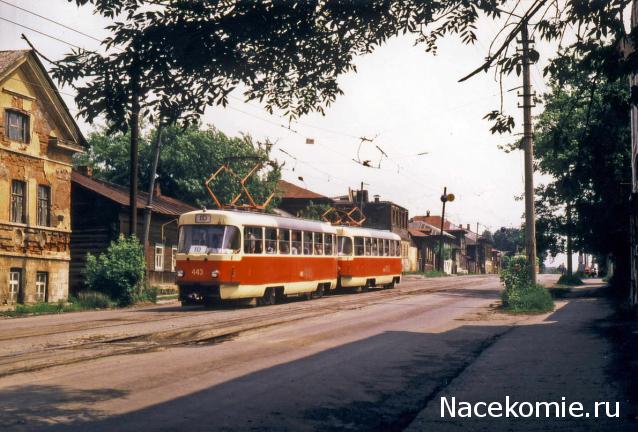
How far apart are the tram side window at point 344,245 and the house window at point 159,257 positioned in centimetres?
1258

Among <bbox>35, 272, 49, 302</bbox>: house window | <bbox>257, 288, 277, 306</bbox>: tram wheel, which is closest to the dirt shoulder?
<bbox>257, 288, 277, 306</bbox>: tram wheel

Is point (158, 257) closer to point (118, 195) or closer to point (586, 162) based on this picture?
point (118, 195)

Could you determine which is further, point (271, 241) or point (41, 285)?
point (41, 285)

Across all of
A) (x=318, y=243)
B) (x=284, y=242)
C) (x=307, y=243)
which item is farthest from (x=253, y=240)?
(x=318, y=243)

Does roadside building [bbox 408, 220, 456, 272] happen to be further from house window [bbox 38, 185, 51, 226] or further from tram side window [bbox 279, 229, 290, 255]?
tram side window [bbox 279, 229, 290, 255]

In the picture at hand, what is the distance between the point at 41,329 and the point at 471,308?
13.3 metres

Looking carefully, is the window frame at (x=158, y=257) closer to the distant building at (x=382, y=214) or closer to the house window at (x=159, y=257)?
the house window at (x=159, y=257)

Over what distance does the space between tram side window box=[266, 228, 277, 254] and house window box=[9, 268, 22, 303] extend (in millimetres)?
10124

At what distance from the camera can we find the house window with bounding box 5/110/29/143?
26.8 m

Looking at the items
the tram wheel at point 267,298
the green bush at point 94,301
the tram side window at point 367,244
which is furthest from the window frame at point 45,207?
the tram side window at point 367,244

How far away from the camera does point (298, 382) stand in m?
9.37

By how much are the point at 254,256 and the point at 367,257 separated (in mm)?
11946

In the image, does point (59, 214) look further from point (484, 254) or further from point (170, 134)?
point (484, 254)

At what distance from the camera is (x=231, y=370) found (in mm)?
10188
